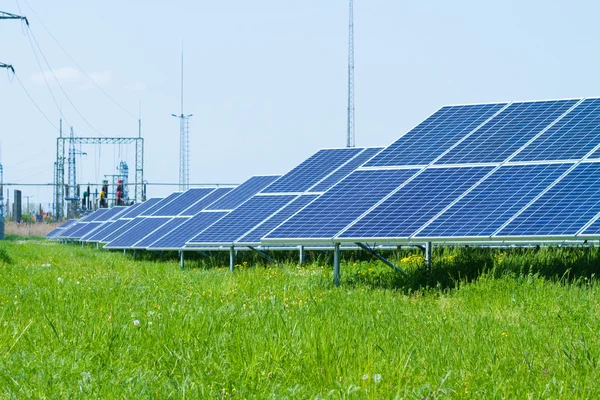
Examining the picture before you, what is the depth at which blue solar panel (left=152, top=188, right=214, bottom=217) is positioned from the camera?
22875 millimetres

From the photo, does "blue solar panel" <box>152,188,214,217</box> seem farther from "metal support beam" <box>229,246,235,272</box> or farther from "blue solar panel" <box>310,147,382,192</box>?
"metal support beam" <box>229,246,235,272</box>

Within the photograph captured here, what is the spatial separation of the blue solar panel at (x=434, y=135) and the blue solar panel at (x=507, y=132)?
0.26m

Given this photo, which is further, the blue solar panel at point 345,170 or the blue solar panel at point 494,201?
the blue solar panel at point 345,170

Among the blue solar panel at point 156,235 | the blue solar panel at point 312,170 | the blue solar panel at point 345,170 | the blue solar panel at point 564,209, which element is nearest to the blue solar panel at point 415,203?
the blue solar panel at point 564,209

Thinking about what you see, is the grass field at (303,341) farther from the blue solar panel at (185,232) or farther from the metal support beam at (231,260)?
the blue solar panel at (185,232)

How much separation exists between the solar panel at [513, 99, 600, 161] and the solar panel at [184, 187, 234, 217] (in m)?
11.1

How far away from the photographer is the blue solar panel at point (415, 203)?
992cm

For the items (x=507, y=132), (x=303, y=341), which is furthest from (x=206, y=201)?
(x=303, y=341)

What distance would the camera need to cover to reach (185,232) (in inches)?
687

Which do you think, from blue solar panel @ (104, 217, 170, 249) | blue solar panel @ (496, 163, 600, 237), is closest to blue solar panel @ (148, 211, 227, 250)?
blue solar panel @ (104, 217, 170, 249)

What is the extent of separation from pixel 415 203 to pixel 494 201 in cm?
99

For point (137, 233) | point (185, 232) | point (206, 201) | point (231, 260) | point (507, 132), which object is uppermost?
point (507, 132)

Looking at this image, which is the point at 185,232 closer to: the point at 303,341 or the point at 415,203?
the point at 415,203

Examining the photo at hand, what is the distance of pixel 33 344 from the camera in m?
5.85
